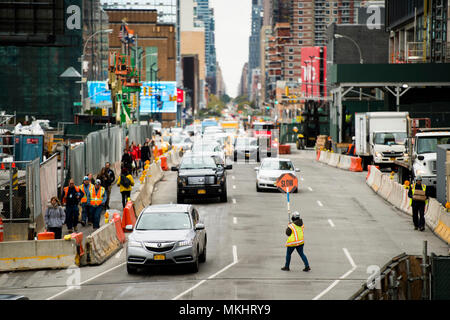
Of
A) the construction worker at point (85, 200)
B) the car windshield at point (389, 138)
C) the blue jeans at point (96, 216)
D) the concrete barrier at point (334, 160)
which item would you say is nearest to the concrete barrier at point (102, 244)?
the blue jeans at point (96, 216)

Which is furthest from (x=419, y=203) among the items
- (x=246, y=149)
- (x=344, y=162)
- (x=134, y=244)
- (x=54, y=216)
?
(x=246, y=149)

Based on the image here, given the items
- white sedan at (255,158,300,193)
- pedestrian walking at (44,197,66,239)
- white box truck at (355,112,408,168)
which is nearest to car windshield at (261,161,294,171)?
white sedan at (255,158,300,193)

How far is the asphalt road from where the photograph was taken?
682 inches

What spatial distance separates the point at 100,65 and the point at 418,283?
108 m

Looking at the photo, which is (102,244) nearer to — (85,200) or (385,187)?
(85,200)

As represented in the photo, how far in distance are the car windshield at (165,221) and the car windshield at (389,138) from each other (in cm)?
2829

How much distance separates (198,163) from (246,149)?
2359 cm

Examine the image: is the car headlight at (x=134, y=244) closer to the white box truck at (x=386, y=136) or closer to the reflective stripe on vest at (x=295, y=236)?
the reflective stripe on vest at (x=295, y=236)

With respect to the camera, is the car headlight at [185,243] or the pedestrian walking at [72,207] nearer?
the car headlight at [185,243]

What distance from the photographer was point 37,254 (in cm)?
2073

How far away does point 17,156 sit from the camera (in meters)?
38.3

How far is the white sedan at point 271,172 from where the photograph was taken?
36500 millimetres

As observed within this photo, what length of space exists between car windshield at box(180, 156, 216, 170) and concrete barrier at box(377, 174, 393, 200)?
25.0ft

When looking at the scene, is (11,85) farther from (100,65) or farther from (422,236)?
(422,236)
